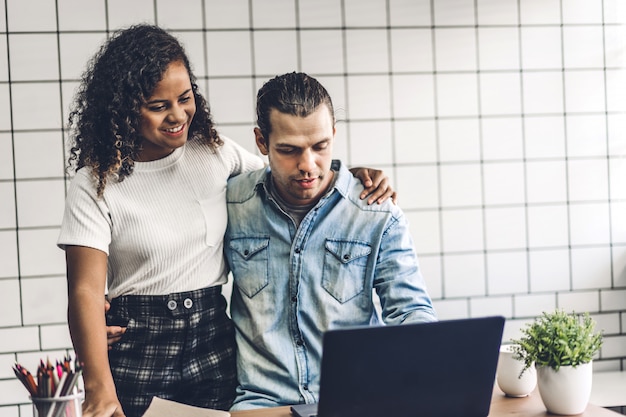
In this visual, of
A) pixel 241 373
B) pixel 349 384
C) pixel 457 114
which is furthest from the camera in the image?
pixel 457 114

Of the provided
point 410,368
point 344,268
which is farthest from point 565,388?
point 344,268

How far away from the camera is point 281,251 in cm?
169

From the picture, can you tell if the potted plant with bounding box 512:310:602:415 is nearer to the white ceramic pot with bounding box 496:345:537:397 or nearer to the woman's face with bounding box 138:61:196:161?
the white ceramic pot with bounding box 496:345:537:397

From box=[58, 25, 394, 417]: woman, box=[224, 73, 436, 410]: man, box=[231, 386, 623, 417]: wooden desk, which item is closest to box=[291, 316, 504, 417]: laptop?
box=[231, 386, 623, 417]: wooden desk

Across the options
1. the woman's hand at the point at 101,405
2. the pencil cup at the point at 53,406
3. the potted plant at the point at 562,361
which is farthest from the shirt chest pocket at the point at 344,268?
the pencil cup at the point at 53,406

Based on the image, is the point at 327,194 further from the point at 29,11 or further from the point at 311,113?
the point at 29,11

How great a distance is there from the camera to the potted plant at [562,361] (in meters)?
1.35

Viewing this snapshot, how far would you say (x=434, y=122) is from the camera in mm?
2773

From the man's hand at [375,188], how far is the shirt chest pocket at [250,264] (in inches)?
10.1

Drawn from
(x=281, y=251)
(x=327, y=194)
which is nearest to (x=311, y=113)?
(x=327, y=194)

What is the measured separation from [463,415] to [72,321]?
0.84 m

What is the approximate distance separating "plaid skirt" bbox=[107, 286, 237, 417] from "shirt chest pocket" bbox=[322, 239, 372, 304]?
0.29m

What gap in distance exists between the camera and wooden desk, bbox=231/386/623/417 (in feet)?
4.50

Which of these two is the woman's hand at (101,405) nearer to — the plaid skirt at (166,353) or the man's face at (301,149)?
the plaid skirt at (166,353)
